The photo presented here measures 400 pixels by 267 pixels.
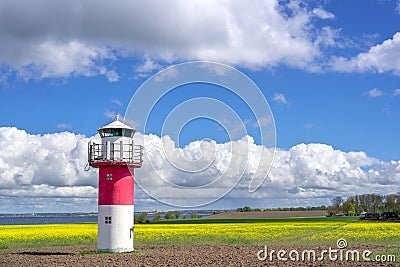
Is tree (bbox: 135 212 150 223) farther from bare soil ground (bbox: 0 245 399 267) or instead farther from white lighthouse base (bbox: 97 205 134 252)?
white lighthouse base (bbox: 97 205 134 252)

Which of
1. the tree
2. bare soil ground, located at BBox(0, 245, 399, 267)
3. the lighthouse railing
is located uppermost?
the lighthouse railing

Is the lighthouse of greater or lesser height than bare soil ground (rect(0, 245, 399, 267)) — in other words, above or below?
above

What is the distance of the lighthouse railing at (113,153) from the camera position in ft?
98.8

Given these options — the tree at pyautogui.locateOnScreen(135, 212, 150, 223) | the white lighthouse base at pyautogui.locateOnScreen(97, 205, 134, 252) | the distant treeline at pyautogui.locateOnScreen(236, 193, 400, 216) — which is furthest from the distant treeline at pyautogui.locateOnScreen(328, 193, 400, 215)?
the white lighthouse base at pyautogui.locateOnScreen(97, 205, 134, 252)

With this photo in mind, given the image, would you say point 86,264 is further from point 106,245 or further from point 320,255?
point 320,255

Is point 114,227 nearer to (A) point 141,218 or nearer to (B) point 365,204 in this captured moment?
Answer: (A) point 141,218

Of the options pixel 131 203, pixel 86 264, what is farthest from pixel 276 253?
pixel 86 264

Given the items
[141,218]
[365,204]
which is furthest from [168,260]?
[365,204]

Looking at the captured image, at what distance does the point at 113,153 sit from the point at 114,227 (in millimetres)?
4258

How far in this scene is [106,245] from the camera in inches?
1188

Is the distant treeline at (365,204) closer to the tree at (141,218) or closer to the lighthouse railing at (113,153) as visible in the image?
the tree at (141,218)

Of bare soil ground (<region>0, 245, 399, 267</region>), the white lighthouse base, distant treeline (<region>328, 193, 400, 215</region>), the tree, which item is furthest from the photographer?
distant treeline (<region>328, 193, 400, 215</region>)

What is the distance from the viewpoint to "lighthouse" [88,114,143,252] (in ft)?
98.3

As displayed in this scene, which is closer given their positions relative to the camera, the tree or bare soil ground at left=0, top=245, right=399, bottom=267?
bare soil ground at left=0, top=245, right=399, bottom=267
